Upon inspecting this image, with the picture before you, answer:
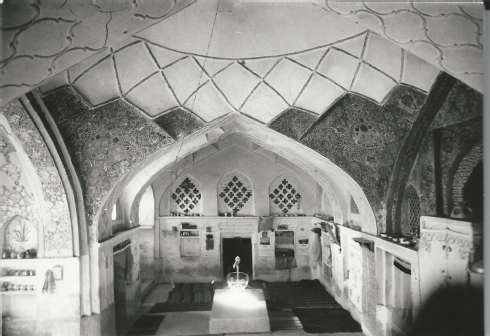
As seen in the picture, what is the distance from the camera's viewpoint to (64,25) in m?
3.60

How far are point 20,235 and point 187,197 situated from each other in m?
7.02

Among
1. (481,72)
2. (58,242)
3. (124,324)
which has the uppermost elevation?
(481,72)

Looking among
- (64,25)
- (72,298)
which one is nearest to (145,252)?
(72,298)

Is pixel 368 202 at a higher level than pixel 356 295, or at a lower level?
higher

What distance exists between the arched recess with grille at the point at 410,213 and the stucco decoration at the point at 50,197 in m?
6.54

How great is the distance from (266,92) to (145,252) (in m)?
9.21

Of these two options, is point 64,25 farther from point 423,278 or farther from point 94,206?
point 423,278

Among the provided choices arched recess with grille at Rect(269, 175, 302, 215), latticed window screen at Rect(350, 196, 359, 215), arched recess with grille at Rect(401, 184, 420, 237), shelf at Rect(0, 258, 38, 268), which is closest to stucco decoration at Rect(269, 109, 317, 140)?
arched recess with grille at Rect(401, 184, 420, 237)

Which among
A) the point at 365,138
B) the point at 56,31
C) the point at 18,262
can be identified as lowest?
the point at 18,262

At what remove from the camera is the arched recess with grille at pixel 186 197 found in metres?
14.3

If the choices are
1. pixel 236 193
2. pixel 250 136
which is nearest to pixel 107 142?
pixel 250 136

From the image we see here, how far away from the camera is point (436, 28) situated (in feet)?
12.1

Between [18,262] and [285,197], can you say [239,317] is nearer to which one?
[18,262]

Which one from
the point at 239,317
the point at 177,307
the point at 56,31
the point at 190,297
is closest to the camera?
the point at 56,31
